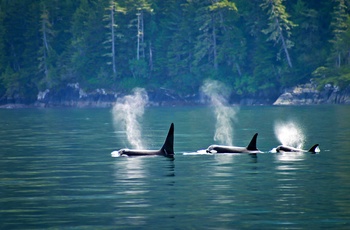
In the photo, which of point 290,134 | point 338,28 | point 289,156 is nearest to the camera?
point 289,156

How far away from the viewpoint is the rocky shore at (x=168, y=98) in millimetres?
132750

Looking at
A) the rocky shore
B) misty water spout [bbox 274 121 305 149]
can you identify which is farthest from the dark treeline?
misty water spout [bbox 274 121 305 149]

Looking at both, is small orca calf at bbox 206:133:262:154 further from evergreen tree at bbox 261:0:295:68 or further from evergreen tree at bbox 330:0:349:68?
evergreen tree at bbox 261:0:295:68

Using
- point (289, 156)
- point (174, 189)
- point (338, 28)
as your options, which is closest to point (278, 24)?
point (338, 28)

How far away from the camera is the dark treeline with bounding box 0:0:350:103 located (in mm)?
146125

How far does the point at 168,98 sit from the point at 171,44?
33.3ft

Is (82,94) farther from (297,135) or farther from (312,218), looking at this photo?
(312,218)

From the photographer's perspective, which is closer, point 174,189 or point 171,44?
point 174,189

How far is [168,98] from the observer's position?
156 meters

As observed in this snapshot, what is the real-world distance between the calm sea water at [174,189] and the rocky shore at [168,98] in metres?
→ 82.9

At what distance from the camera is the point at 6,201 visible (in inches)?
1107

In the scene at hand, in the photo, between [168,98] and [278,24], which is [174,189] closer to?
[278,24]

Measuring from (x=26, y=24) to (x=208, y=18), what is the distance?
39.4 meters

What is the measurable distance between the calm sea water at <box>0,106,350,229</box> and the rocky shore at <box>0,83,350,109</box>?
8290 cm
